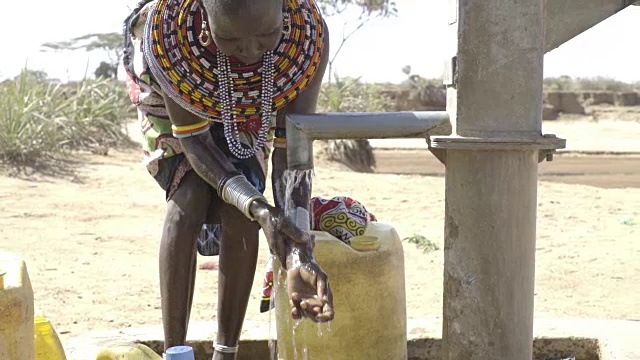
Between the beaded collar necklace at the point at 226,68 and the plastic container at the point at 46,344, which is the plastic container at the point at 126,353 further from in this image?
the beaded collar necklace at the point at 226,68

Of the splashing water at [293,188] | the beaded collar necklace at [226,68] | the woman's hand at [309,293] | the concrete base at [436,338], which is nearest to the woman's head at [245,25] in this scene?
the beaded collar necklace at [226,68]

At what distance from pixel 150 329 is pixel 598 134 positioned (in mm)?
21692

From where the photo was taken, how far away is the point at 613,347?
9.64 feet

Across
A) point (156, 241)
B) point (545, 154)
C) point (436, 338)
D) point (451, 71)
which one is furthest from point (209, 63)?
point (156, 241)

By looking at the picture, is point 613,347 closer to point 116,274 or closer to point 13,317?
point 13,317

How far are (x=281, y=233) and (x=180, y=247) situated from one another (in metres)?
0.51

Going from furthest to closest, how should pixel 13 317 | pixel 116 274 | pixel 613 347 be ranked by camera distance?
pixel 116 274 < pixel 613 347 < pixel 13 317

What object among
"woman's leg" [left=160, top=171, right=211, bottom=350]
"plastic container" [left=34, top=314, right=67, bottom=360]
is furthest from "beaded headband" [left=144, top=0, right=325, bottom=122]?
"plastic container" [left=34, top=314, right=67, bottom=360]

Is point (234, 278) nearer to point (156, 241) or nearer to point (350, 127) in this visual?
point (350, 127)

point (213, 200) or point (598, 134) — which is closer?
point (213, 200)

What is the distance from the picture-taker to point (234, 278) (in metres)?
2.72

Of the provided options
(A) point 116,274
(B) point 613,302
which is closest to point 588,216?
(B) point 613,302

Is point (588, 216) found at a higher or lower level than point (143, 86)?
lower

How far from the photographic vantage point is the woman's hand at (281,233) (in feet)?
7.03
